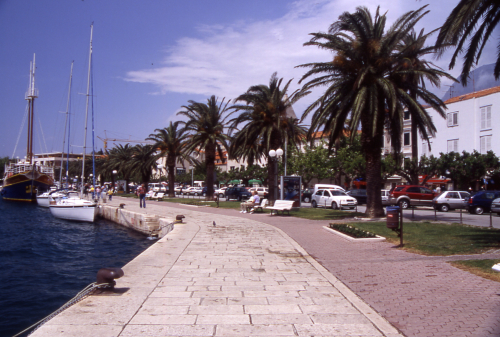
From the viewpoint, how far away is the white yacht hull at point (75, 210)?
29.5 metres

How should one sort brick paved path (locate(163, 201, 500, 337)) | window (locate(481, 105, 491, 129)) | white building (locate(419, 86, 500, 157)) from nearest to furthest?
brick paved path (locate(163, 201, 500, 337)), white building (locate(419, 86, 500, 157)), window (locate(481, 105, 491, 129))

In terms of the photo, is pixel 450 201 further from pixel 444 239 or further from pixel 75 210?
pixel 75 210

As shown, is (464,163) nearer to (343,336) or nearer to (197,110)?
(197,110)

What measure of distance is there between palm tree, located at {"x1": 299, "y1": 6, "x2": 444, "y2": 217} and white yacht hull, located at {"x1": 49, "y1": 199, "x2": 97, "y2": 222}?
17.9 meters

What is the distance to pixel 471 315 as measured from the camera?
5332 millimetres

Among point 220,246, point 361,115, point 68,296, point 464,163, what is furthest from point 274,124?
point 464,163

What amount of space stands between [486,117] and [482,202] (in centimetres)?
2351

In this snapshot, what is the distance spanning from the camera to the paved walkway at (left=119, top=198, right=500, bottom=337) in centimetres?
506

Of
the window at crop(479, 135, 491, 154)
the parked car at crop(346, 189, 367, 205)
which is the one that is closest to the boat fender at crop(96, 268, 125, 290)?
the parked car at crop(346, 189, 367, 205)

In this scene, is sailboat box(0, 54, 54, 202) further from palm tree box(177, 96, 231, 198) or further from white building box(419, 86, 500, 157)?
white building box(419, 86, 500, 157)

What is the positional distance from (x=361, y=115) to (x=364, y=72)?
2398 millimetres

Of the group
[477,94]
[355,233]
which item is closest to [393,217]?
[355,233]

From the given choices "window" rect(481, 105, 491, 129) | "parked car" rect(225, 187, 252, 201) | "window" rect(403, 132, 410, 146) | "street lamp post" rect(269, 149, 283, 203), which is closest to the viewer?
"street lamp post" rect(269, 149, 283, 203)

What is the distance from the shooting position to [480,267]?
8.20 meters
